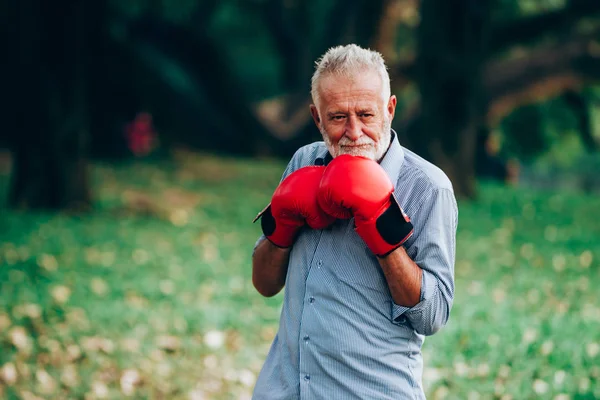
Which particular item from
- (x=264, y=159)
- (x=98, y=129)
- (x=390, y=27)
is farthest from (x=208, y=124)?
(x=390, y=27)

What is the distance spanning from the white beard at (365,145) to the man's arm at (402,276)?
0.34 metres

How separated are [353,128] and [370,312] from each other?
55 cm

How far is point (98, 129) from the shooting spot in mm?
17562

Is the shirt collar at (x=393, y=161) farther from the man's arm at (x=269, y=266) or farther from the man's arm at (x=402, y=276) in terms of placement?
the man's arm at (x=269, y=266)

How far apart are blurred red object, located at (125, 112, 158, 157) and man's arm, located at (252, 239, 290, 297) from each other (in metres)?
15.9

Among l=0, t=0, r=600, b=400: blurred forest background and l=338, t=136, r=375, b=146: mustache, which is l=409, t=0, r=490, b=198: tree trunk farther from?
l=338, t=136, r=375, b=146: mustache

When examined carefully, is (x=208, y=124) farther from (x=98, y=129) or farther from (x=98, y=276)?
(x=98, y=276)

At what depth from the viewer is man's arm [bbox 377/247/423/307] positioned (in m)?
2.12

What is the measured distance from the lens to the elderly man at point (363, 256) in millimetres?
2156

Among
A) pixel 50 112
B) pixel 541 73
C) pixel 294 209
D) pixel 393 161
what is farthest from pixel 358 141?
pixel 541 73

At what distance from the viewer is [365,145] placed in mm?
2301

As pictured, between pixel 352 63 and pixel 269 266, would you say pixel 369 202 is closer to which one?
pixel 352 63

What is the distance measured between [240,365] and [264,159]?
559 inches

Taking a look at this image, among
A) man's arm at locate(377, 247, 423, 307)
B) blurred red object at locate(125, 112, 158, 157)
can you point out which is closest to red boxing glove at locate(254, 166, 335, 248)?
man's arm at locate(377, 247, 423, 307)
